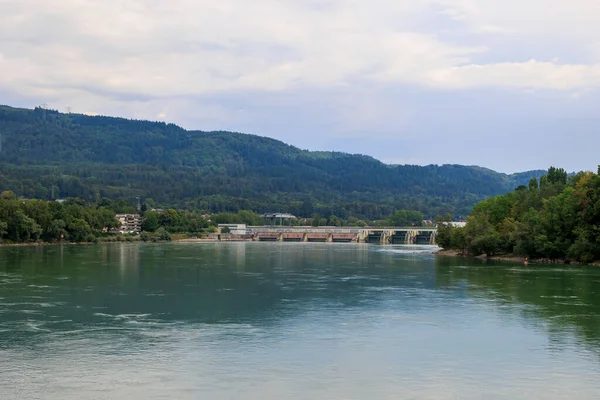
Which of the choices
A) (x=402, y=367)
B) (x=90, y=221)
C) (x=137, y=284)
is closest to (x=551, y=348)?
(x=402, y=367)

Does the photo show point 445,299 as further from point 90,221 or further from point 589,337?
point 90,221

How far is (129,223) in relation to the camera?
189125mm

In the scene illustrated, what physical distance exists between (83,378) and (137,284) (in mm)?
29726

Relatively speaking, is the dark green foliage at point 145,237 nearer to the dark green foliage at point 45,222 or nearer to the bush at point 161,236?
the bush at point 161,236

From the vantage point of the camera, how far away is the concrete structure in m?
185

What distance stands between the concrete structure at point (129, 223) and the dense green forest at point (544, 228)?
10432 cm

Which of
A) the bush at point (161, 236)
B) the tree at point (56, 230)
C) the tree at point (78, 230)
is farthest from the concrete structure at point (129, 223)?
the tree at point (56, 230)

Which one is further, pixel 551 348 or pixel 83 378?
pixel 551 348

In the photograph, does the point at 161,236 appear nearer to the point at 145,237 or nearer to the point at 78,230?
the point at 145,237

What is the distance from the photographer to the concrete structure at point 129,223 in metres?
185

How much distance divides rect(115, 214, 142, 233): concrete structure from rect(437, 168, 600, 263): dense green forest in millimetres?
104316

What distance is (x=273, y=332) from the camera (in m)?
32.3

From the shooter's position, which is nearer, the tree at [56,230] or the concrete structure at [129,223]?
the tree at [56,230]

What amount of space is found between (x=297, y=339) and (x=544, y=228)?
56112mm
